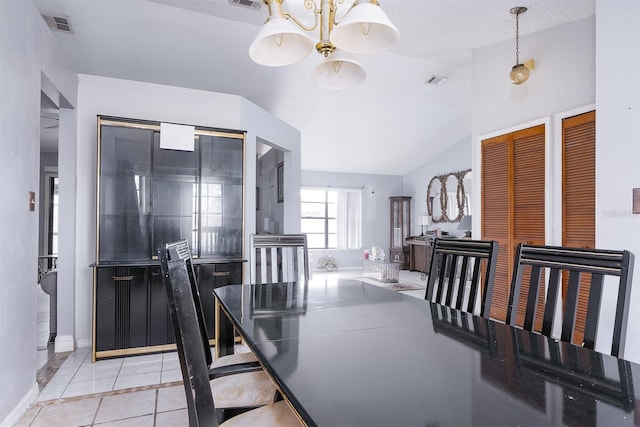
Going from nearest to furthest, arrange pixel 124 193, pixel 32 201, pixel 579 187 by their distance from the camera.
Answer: pixel 32 201, pixel 579 187, pixel 124 193

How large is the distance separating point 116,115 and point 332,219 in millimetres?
6338

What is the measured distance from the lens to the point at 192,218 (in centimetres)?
347

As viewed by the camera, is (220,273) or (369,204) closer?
(220,273)

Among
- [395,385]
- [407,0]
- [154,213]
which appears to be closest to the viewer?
[395,385]

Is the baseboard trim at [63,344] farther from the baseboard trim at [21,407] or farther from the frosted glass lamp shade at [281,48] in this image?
the frosted glass lamp shade at [281,48]

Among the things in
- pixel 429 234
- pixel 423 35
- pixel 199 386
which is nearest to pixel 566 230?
pixel 423 35

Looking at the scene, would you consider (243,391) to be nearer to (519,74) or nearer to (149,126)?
(149,126)

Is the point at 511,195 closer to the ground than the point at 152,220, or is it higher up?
higher up

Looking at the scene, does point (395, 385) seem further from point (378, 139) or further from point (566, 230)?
point (378, 139)

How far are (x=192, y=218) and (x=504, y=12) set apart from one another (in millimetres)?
3150

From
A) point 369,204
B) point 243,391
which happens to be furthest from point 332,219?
point 243,391

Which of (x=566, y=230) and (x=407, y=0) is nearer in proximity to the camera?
(x=407, y=0)

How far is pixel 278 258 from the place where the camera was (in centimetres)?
260

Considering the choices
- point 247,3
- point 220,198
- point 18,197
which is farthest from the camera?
point 220,198
